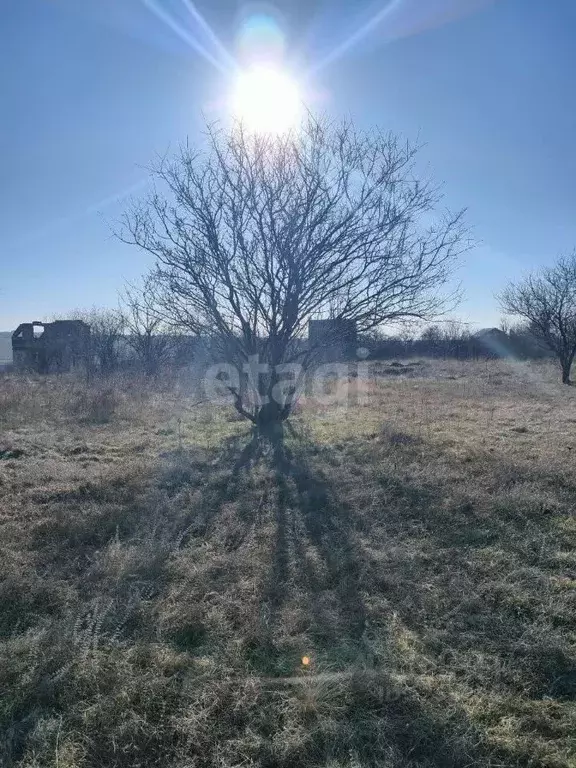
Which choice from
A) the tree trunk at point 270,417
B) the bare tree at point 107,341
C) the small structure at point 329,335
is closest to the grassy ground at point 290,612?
the tree trunk at point 270,417

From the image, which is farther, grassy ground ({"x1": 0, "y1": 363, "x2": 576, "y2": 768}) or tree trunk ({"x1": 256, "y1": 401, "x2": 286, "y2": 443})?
tree trunk ({"x1": 256, "y1": 401, "x2": 286, "y2": 443})

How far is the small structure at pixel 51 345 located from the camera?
81.9 feet

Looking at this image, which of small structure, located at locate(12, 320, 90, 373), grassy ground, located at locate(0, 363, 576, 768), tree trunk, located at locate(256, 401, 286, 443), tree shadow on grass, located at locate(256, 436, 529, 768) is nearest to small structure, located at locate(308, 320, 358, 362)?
tree trunk, located at locate(256, 401, 286, 443)

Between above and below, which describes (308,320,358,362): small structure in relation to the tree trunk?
above

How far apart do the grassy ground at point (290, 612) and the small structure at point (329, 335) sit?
3023 mm

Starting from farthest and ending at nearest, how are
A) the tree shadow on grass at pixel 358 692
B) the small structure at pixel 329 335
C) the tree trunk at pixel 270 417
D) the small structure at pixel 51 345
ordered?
the small structure at pixel 51 345
the tree trunk at pixel 270 417
the small structure at pixel 329 335
the tree shadow on grass at pixel 358 692

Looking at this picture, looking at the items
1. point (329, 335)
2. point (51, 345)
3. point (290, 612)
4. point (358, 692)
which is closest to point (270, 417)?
point (329, 335)

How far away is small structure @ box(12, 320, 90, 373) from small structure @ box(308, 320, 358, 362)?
724 inches

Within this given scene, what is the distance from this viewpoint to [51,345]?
26531 millimetres

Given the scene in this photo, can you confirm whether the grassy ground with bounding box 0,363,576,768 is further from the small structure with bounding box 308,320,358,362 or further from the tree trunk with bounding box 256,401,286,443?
the small structure with bounding box 308,320,358,362

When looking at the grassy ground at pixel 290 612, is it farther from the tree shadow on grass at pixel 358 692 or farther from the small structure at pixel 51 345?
the small structure at pixel 51 345

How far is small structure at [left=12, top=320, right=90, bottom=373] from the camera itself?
2497cm

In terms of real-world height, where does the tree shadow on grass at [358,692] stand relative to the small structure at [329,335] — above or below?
below

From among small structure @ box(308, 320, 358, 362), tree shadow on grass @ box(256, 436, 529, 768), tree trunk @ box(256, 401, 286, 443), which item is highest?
small structure @ box(308, 320, 358, 362)
